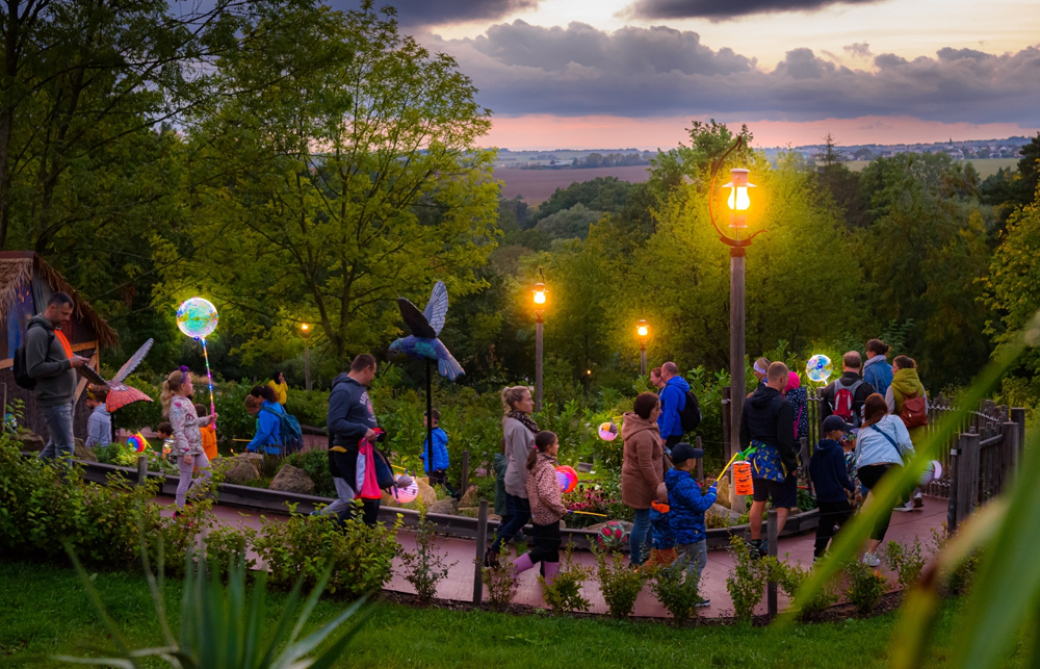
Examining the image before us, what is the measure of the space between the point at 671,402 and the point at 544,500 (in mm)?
4061

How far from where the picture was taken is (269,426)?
47.7 feet

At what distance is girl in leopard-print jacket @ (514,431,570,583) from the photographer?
27.5 feet

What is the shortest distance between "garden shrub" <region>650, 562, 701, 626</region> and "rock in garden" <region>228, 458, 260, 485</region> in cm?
775

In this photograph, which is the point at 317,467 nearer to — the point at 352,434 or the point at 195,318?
the point at 195,318

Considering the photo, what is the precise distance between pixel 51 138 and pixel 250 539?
14727 millimetres

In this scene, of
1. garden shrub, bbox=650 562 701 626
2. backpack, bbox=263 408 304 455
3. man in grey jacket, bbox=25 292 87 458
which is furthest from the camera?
backpack, bbox=263 408 304 455

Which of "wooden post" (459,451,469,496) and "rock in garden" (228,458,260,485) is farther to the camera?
"rock in garden" (228,458,260,485)

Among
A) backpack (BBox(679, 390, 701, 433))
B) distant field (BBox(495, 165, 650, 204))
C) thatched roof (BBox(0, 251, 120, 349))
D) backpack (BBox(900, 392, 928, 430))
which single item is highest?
distant field (BBox(495, 165, 650, 204))

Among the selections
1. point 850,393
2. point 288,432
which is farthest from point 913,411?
point 288,432

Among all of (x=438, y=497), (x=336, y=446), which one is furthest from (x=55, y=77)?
(x=336, y=446)

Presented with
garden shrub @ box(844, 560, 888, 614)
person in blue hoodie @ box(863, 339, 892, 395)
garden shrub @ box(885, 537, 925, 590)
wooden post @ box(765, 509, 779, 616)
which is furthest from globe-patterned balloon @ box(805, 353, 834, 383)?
wooden post @ box(765, 509, 779, 616)

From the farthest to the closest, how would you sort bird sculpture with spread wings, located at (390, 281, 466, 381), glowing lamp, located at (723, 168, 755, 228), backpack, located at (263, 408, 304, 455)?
backpack, located at (263, 408, 304, 455) → bird sculpture with spread wings, located at (390, 281, 466, 381) → glowing lamp, located at (723, 168, 755, 228)

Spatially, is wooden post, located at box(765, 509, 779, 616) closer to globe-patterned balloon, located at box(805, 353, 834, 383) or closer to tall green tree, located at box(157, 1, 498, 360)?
globe-patterned balloon, located at box(805, 353, 834, 383)

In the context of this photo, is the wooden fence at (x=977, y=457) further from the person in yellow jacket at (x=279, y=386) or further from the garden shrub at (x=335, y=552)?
the person in yellow jacket at (x=279, y=386)
